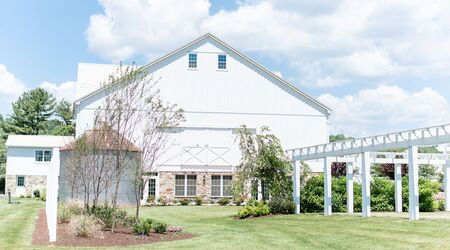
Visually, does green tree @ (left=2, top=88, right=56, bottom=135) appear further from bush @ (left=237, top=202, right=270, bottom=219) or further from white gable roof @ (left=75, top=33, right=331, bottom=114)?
bush @ (left=237, top=202, right=270, bottom=219)

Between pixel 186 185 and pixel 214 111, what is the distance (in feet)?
17.4

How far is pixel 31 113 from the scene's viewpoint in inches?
2692

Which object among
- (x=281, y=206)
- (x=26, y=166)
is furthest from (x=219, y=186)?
(x=26, y=166)

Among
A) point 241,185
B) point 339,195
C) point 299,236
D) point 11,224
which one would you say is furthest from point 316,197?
point 11,224

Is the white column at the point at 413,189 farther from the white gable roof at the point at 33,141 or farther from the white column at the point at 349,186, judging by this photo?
the white gable roof at the point at 33,141

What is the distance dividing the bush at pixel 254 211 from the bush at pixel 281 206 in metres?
0.56

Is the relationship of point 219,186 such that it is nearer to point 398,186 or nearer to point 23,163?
point 398,186

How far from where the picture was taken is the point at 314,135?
37.6m

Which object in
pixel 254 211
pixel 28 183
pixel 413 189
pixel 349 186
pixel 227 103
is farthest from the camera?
pixel 28 183

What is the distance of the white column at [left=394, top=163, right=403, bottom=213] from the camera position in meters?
23.1

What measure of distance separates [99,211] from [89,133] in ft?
10.9

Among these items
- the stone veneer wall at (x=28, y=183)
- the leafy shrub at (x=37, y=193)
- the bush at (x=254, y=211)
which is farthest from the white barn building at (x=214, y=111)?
the bush at (x=254, y=211)

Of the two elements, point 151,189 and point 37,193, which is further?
point 37,193

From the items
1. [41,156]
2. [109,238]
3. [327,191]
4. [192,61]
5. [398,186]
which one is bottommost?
[109,238]
